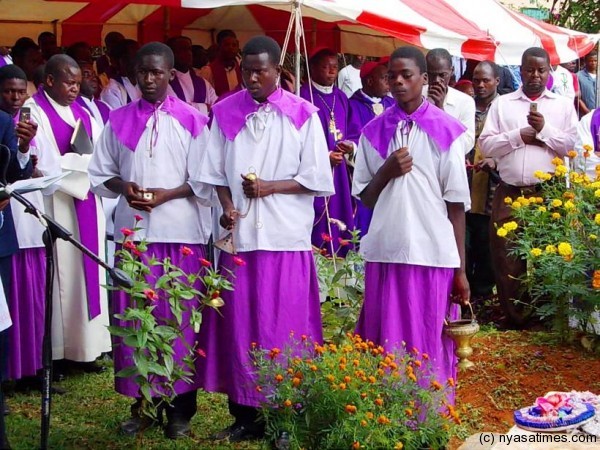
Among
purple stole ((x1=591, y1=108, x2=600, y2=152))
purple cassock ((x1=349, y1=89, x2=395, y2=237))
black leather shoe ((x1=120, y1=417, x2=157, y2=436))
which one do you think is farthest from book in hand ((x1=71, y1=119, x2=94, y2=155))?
purple stole ((x1=591, y1=108, x2=600, y2=152))

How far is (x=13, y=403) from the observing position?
20.8 ft

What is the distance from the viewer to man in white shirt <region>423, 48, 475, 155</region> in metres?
8.11

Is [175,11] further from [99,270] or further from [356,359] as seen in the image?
[356,359]

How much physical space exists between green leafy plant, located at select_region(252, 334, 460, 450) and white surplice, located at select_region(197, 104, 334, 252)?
682 millimetres

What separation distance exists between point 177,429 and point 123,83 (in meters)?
4.80

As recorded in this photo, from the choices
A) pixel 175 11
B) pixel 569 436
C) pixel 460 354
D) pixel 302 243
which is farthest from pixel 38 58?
pixel 569 436

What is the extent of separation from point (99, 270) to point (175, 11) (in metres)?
4.99

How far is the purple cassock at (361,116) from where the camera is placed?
355 inches

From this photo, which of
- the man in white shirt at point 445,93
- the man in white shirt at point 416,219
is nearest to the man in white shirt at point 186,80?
the man in white shirt at point 445,93

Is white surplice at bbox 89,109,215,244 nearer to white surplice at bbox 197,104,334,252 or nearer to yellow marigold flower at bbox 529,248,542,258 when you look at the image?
white surplice at bbox 197,104,334,252

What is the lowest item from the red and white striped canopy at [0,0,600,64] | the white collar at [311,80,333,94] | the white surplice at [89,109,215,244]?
the white surplice at [89,109,215,244]

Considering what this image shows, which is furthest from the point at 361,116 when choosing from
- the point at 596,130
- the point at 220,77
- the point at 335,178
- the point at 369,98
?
the point at 596,130

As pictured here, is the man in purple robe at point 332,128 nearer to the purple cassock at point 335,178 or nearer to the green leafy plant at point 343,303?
the purple cassock at point 335,178

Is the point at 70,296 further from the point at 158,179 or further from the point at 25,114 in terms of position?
the point at 158,179
